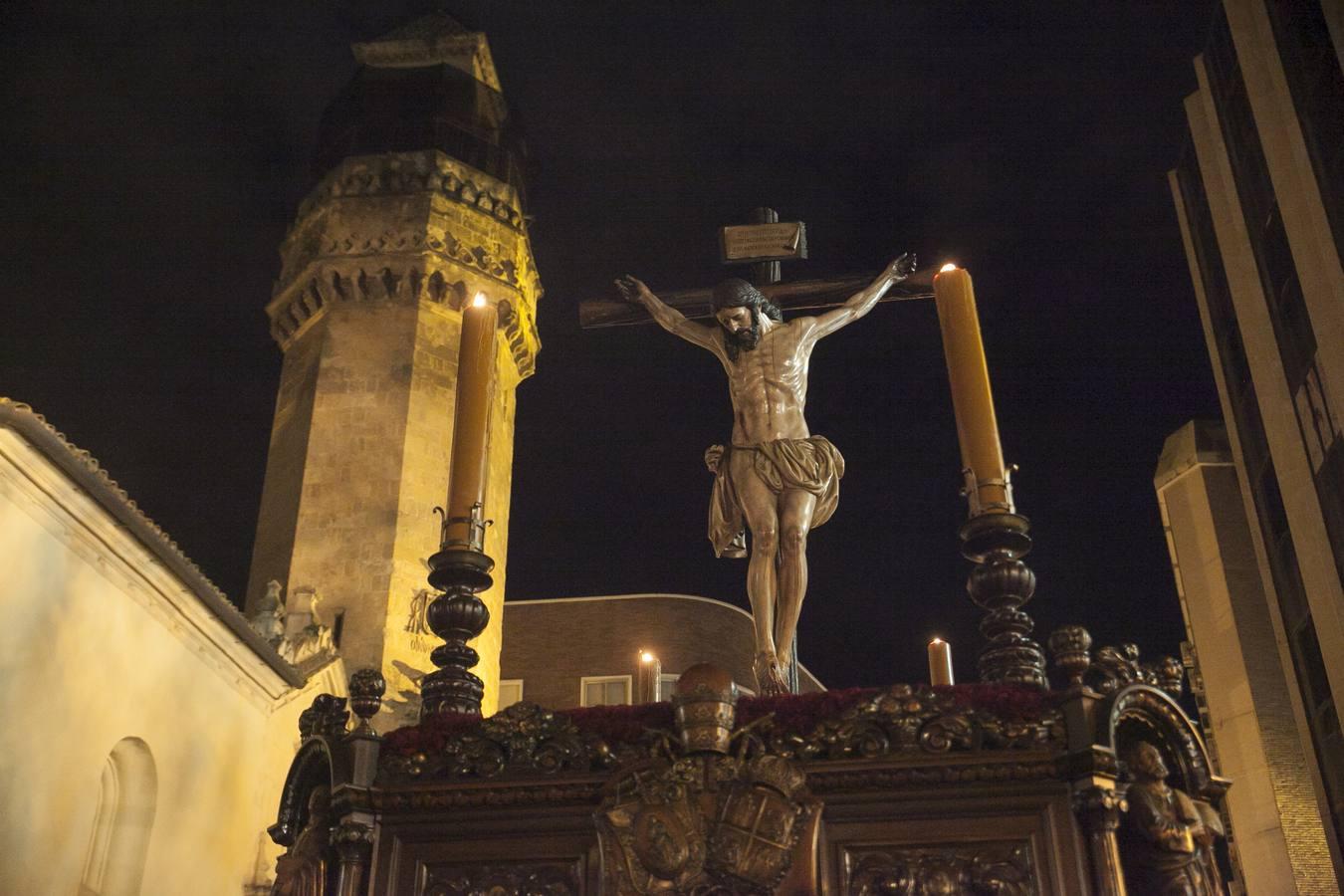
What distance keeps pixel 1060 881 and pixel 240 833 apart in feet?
43.0

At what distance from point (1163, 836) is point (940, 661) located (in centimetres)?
279

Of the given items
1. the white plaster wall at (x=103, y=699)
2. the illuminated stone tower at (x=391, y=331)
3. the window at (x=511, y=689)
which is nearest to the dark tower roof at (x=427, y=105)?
the illuminated stone tower at (x=391, y=331)

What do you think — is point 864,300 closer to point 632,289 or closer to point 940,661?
point 632,289

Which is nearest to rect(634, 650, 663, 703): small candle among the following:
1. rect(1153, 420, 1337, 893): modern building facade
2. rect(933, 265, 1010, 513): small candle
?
rect(933, 265, 1010, 513): small candle

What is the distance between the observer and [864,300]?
218 inches

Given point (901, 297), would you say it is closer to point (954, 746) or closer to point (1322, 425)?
point (954, 746)

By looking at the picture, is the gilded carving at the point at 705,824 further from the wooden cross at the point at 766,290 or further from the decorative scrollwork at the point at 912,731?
the wooden cross at the point at 766,290

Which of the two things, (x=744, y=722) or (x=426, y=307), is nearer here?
(x=744, y=722)

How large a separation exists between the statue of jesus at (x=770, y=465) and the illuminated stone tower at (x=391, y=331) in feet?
46.5

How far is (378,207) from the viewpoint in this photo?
2280cm

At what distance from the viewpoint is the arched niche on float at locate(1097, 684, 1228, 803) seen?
11.7 ft

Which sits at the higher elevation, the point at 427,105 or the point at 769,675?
the point at 427,105

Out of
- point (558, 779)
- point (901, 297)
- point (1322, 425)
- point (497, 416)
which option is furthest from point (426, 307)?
point (558, 779)

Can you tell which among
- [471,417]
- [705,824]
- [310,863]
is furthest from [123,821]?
[705,824]
